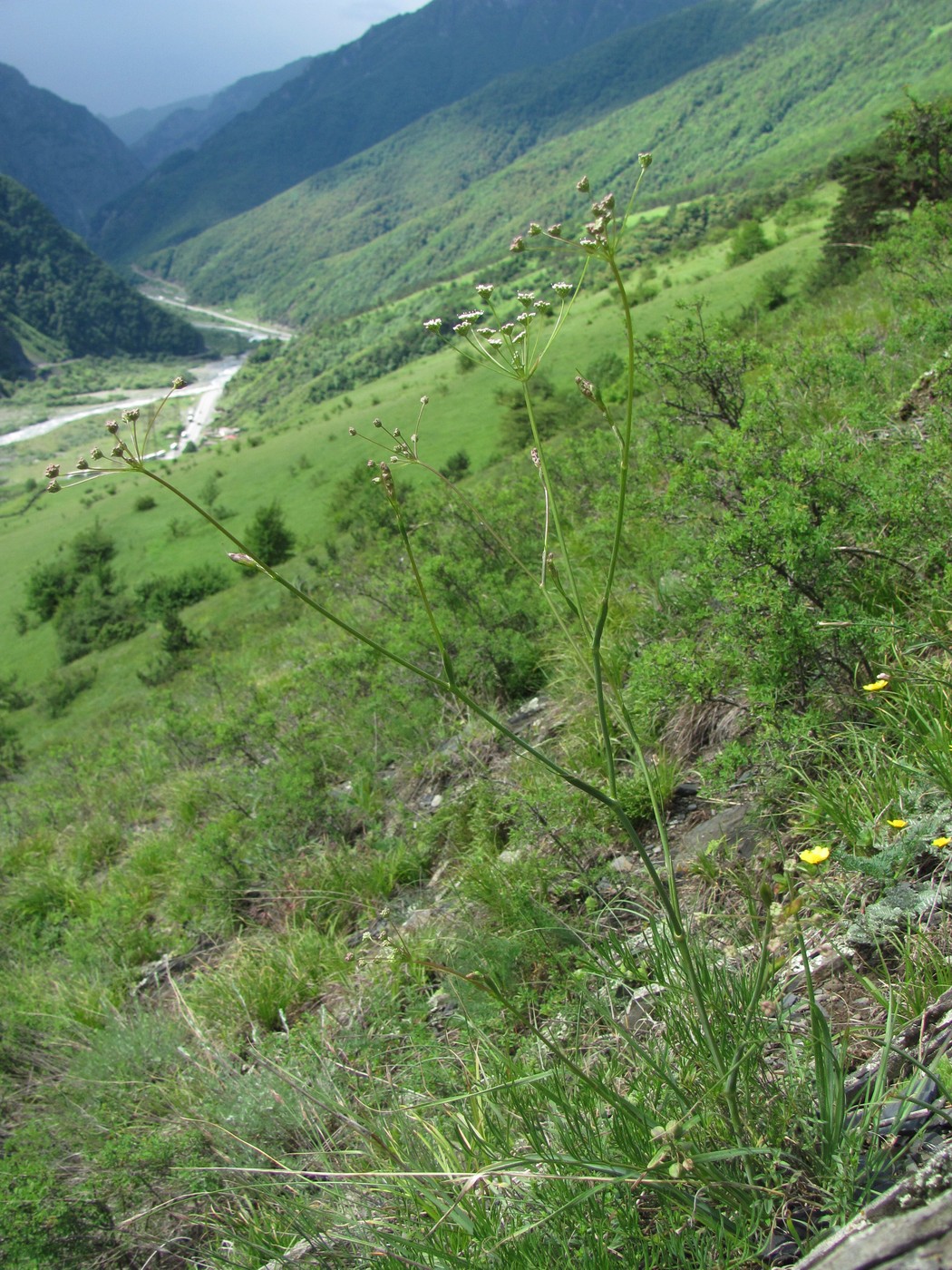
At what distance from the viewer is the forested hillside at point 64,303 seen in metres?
182

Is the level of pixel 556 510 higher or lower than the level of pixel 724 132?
lower

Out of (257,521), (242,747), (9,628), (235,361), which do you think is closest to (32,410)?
(235,361)

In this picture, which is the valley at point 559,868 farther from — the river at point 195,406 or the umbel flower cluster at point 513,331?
the river at point 195,406

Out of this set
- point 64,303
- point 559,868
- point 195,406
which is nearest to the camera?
point 559,868

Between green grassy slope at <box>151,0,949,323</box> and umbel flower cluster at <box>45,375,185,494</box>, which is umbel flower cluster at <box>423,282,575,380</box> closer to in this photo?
umbel flower cluster at <box>45,375,185,494</box>

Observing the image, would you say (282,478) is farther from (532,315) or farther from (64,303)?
(64,303)

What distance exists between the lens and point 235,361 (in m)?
169

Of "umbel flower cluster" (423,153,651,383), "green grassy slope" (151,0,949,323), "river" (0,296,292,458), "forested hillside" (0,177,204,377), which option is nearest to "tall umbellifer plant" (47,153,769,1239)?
"umbel flower cluster" (423,153,651,383)

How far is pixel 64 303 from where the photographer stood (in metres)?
184

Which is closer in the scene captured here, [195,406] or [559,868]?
[559,868]

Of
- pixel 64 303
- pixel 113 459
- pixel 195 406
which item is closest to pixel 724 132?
pixel 195 406

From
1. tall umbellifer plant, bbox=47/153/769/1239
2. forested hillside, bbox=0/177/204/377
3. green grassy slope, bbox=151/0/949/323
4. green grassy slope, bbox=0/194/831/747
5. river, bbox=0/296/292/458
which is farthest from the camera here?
forested hillside, bbox=0/177/204/377

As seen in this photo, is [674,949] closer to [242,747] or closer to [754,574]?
[754,574]

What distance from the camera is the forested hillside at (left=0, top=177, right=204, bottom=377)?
597 feet
